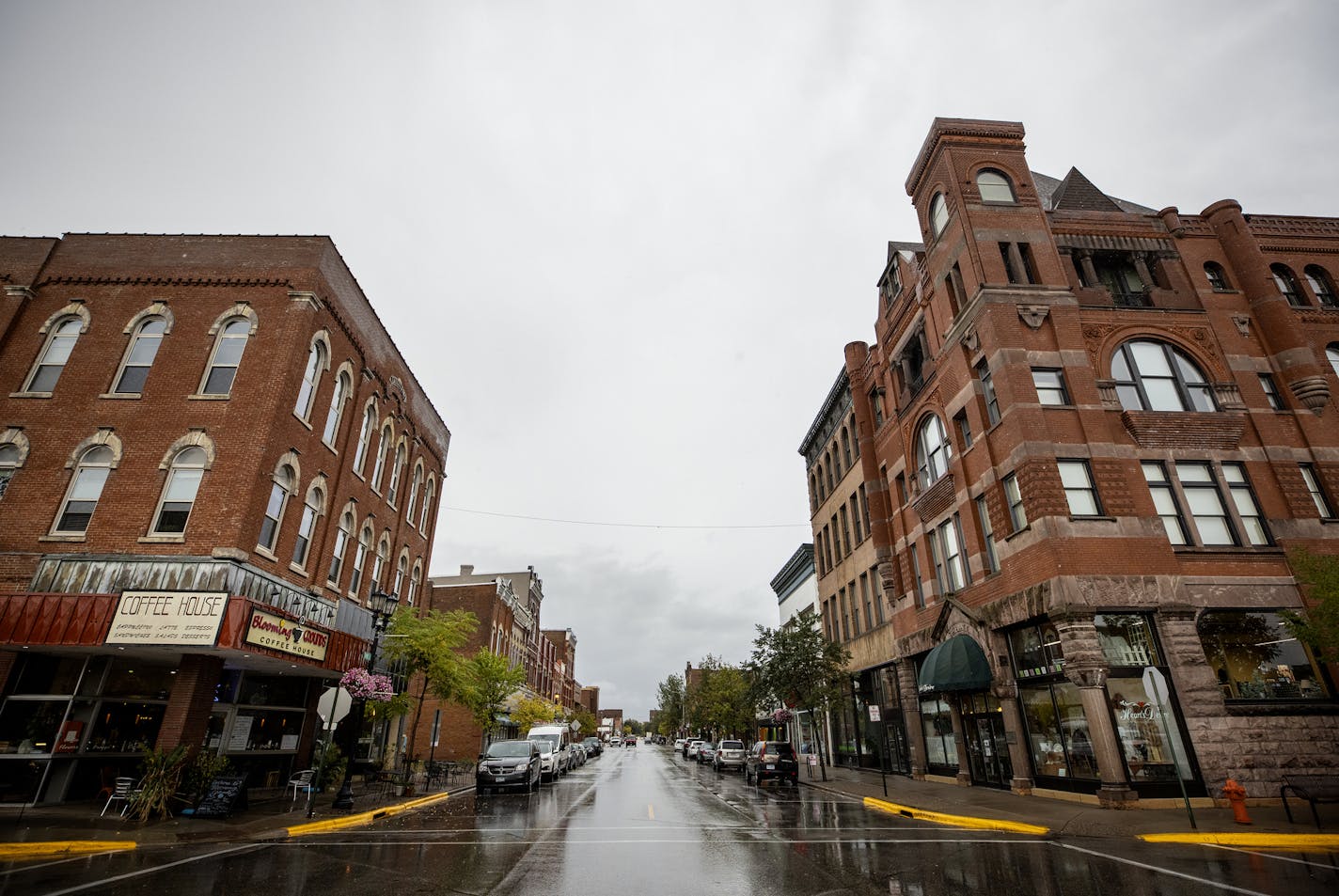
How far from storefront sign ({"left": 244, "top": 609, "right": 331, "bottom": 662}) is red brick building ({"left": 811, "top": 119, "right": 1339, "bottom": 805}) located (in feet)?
59.3

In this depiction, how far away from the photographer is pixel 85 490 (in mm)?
17656

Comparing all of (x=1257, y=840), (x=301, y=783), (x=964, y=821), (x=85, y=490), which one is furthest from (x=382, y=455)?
(x=1257, y=840)

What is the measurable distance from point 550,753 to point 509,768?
7355 millimetres

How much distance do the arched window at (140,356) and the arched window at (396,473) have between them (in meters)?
9.90

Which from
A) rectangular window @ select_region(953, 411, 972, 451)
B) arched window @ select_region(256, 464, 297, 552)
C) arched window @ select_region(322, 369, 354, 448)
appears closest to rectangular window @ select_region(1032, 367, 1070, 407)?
rectangular window @ select_region(953, 411, 972, 451)

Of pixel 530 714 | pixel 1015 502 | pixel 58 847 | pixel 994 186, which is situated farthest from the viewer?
pixel 530 714

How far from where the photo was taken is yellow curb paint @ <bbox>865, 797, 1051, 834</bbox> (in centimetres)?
1345

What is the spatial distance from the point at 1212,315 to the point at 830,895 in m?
23.9

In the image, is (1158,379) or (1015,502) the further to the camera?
(1158,379)

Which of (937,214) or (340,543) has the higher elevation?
(937,214)

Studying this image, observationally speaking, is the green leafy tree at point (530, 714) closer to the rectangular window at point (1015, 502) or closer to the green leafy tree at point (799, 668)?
the green leafy tree at point (799, 668)

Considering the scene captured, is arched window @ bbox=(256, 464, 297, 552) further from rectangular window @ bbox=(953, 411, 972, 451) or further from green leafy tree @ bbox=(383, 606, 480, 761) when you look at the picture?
rectangular window @ bbox=(953, 411, 972, 451)

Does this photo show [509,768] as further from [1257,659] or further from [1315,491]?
[1315,491]

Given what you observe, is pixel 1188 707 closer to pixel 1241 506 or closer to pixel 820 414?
pixel 1241 506
